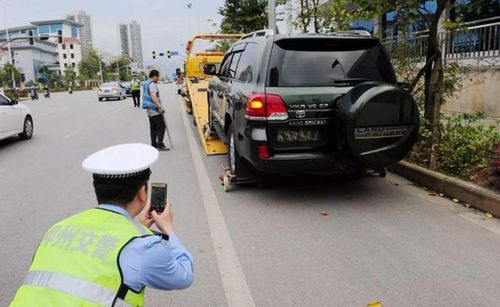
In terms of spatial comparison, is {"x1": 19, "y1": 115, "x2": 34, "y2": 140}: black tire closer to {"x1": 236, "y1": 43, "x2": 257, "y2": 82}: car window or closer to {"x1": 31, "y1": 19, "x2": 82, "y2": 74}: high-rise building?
{"x1": 236, "y1": 43, "x2": 257, "y2": 82}: car window

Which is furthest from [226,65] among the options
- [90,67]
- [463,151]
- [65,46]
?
[65,46]

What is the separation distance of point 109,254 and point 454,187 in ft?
16.6

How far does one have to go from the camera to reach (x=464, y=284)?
145 inches

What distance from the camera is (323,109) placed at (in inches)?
215

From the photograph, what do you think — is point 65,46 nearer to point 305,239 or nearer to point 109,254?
point 305,239

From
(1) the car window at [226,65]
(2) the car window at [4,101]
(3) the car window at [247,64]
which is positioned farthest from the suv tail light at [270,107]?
(2) the car window at [4,101]

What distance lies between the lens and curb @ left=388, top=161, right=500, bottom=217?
5246 mm

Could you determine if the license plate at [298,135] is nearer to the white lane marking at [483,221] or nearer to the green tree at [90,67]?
the white lane marking at [483,221]

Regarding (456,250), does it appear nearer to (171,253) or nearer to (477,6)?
(171,253)

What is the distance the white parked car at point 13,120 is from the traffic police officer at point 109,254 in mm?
10744

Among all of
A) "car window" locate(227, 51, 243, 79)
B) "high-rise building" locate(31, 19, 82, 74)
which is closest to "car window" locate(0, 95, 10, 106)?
"car window" locate(227, 51, 243, 79)

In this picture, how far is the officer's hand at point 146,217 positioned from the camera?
2.19m

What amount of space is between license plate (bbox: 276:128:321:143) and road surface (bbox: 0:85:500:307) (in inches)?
32.6

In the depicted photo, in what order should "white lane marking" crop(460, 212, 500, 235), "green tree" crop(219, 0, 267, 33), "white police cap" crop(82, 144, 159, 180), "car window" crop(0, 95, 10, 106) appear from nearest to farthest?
1. "white police cap" crop(82, 144, 159, 180)
2. "white lane marking" crop(460, 212, 500, 235)
3. "car window" crop(0, 95, 10, 106)
4. "green tree" crop(219, 0, 267, 33)
